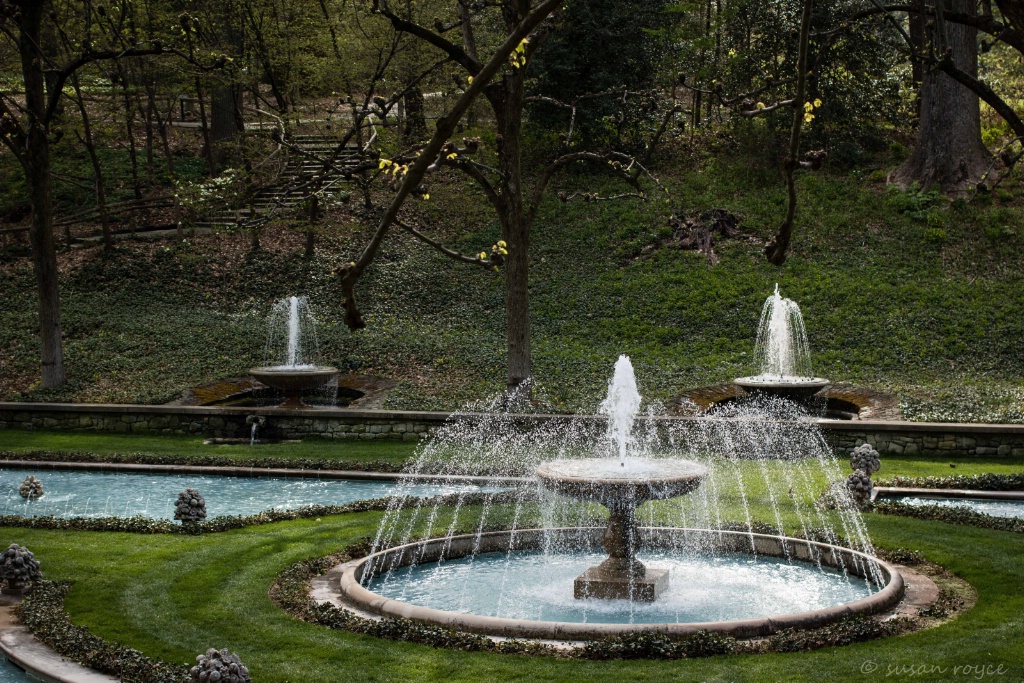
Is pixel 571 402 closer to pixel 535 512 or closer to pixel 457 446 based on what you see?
pixel 457 446

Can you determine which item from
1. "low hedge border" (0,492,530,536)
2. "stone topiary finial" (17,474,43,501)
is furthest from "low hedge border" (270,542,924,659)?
"stone topiary finial" (17,474,43,501)

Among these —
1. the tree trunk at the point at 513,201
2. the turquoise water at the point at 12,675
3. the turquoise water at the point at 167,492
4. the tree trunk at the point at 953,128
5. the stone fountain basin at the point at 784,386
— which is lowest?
the turquoise water at the point at 167,492

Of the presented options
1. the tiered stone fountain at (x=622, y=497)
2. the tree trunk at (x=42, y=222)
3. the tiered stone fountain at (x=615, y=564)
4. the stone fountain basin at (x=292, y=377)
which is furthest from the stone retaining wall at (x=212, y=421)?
the tiered stone fountain at (x=622, y=497)

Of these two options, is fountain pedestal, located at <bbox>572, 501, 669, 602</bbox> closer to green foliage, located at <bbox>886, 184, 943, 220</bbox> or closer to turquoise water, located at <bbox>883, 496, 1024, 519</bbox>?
turquoise water, located at <bbox>883, 496, 1024, 519</bbox>

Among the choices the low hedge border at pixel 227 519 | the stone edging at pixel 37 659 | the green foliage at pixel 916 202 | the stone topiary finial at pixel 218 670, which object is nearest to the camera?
the stone topiary finial at pixel 218 670

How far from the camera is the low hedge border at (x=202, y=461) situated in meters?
15.9

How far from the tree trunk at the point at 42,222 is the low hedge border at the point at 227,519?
9733 mm

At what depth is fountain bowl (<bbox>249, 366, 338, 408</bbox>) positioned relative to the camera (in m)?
19.7

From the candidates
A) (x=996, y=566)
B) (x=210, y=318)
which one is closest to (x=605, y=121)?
(x=210, y=318)

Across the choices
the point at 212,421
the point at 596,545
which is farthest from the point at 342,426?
the point at 596,545

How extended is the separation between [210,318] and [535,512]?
15.2 m

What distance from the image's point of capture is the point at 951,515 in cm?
1211

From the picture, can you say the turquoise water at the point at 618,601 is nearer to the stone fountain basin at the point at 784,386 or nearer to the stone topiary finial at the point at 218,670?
the stone topiary finial at the point at 218,670

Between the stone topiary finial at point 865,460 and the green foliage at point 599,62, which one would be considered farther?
the green foliage at point 599,62
